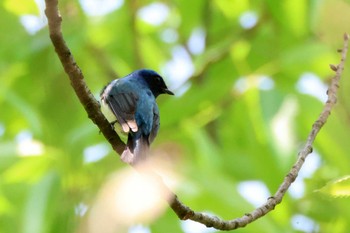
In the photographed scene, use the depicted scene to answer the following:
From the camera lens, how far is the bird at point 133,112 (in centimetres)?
290

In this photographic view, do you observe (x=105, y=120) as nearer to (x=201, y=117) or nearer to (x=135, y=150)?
(x=135, y=150)

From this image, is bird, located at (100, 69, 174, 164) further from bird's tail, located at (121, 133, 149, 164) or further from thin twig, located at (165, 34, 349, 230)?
thin twig, located at (165, 34, 349, 230)

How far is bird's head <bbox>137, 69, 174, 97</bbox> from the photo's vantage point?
392 centimetres

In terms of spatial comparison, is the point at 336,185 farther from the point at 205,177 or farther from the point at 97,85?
the point at 97,85

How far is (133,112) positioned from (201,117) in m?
1.04

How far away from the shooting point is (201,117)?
409 cm

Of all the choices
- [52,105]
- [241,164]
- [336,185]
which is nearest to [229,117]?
[241,164]

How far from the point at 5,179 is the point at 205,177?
1013 millimetres

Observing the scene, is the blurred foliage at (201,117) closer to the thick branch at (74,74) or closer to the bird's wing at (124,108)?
the bird's wing at (124,108)

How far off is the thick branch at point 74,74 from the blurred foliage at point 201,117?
114cm

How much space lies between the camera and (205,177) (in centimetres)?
343

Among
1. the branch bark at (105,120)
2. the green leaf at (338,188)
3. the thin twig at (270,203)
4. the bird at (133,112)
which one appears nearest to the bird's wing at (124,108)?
the bird at (133,112)

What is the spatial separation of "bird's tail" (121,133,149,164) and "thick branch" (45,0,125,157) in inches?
2.2

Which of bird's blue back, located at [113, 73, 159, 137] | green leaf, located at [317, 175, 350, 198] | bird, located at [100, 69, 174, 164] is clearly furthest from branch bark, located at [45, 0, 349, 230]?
bird's blue back, located at [113, 73, 159, 137]
